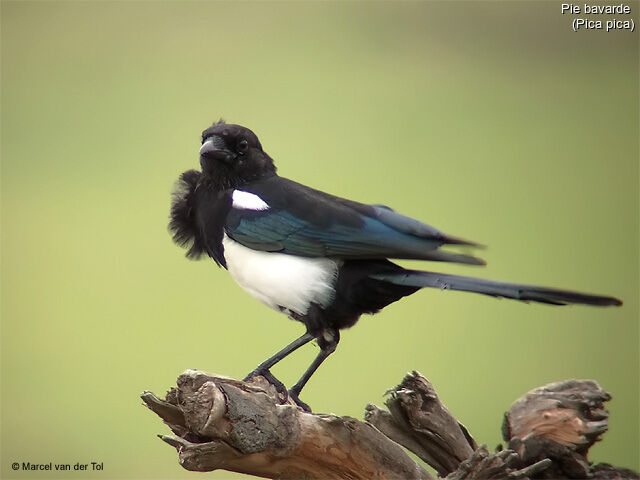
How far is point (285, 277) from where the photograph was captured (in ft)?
6.70

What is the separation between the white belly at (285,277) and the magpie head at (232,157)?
0.59 feet

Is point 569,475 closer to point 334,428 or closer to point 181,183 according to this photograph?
point 334,428

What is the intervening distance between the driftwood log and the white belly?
7.9 inches

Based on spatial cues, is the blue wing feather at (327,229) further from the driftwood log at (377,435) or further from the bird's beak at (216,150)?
the driftwood log at (377,435)

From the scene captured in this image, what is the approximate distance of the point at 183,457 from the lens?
1769 millimetres

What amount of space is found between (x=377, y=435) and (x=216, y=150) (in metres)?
0.76

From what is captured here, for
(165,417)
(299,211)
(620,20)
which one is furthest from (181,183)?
(620,20)

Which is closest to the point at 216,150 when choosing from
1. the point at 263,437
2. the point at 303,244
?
the point at 303,244

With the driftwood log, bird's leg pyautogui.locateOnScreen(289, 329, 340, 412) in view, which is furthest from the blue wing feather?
the driftwood log

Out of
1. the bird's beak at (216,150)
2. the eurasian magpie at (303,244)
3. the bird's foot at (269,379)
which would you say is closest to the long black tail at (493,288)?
the eurasian magpie at (303,244)

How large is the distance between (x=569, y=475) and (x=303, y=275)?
79cm

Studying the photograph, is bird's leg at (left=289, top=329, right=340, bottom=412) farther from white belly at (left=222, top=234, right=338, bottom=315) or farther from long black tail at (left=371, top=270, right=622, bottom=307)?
long black tail at (left=371, top=270, right=622, bottom=307)

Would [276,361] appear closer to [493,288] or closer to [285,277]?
[285,277]

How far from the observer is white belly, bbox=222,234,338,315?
2.02m
